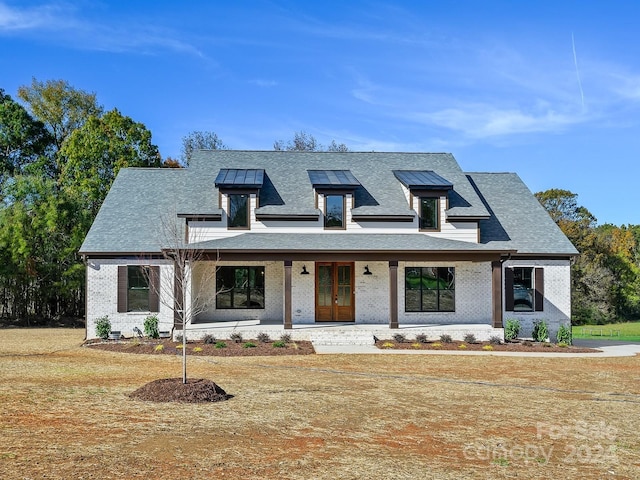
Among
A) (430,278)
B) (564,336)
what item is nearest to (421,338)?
(430,278)

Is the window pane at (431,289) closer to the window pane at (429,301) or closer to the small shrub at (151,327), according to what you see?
the window pane at (429,301)

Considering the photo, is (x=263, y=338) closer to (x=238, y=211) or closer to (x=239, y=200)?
(x=238, y=211)

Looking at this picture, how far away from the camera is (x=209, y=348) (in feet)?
61.1

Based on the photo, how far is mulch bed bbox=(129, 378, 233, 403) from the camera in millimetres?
10562

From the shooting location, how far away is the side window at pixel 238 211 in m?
23.1

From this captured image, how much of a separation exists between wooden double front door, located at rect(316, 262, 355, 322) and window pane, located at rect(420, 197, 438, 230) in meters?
3.43

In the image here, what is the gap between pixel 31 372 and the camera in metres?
13.6

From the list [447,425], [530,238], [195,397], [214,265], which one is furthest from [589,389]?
[214,265]

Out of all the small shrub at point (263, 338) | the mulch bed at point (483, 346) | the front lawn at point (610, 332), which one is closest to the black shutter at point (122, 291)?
the small shrub at point (263, 338)

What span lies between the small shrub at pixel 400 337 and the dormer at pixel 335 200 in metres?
4.83

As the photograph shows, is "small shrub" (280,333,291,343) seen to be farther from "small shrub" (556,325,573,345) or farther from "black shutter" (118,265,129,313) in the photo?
"small shrub" (556,325,573,345)

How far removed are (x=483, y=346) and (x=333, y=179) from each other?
28.4 ft

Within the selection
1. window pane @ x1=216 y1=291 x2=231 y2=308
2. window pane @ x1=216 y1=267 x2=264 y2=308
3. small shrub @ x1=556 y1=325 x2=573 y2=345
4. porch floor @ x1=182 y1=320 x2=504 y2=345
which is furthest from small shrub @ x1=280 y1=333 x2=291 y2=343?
small shrub @ x1=556 y1=325 x2=573 y2=345

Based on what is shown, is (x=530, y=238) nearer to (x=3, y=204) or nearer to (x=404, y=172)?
(x=404, y=172)
